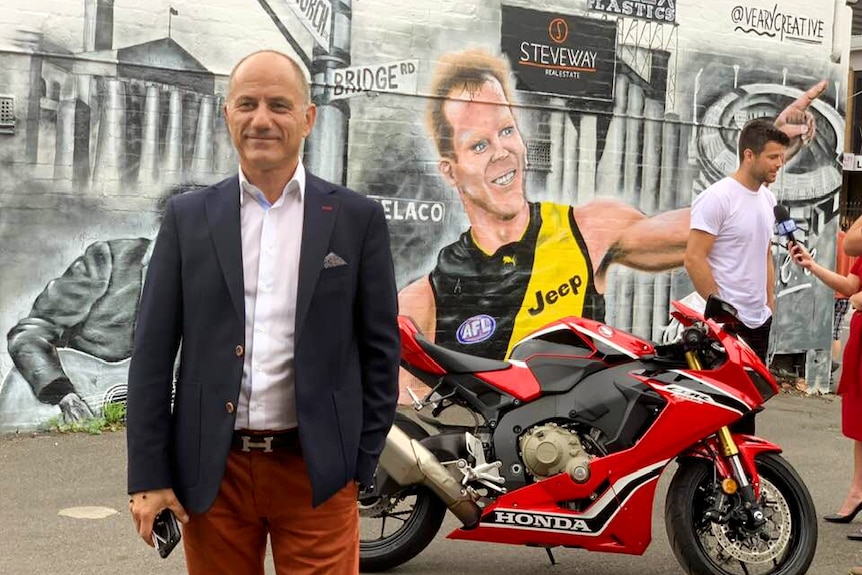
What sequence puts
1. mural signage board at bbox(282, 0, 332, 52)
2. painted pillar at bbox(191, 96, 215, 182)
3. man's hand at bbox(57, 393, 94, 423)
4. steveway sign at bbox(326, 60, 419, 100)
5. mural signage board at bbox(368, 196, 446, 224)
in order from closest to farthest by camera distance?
1. man's hand at bbox(57, 393, 94, 423)
2. painted pillar at bbox(191, 96, 215, 182)
3. mural signage board at bbox(282, 0, 332, 52)
4. steveway sign at bbox(326, 60, 419, 100)
5. mural signage board at bbox(368, 196, 446, 224)

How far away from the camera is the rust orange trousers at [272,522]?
3100 millimetres

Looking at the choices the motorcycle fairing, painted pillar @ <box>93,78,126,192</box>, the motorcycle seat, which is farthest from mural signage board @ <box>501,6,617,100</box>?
the motorcycle fairing

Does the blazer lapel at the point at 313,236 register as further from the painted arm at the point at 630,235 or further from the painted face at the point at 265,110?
the painted arm at the point at 630,235

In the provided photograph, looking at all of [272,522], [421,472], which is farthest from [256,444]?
[421,472]

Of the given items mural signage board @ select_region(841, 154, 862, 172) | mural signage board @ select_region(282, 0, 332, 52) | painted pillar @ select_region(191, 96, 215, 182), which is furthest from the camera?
mural signage board @ select_region(841, 154, 862, 172)

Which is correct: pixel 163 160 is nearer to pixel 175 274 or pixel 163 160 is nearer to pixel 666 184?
pixel 666 184

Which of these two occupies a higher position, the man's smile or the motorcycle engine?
the man's smile

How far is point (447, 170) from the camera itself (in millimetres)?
10328

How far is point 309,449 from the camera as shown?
3.02 m

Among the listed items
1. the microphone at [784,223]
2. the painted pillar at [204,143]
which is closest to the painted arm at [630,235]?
the painted pillar at [204,143]

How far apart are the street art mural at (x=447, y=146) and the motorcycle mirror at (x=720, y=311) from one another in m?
4.82

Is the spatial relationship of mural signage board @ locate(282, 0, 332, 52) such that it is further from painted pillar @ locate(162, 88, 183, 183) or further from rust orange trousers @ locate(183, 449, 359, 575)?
rust orange trousers @ locate(183, 449, 359, 575)

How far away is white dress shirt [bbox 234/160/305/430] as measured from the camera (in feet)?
10.0

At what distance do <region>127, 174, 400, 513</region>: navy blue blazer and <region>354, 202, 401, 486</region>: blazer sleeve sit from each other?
0.04m
